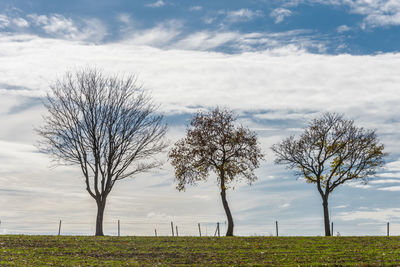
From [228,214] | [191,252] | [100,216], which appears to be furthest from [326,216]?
[191,252]

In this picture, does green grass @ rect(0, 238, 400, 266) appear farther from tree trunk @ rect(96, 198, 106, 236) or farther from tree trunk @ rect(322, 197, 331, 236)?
tree trunk @ rect(322, 197, 331, 236)

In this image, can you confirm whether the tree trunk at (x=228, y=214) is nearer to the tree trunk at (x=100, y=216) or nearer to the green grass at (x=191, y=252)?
the green grass at (x=191, y=252)

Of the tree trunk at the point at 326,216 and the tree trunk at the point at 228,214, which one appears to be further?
the tree trunk at the point at 326,216

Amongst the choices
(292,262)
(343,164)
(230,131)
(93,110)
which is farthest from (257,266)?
(343,164)

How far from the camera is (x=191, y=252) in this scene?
1113 inches

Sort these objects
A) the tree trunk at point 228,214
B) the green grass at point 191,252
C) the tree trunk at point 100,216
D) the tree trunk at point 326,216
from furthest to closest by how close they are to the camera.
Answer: the tree trunk at point 326,216
the tree trunk at point 228,214
the tree trunk at point 100,216
the green grass at point 191,252

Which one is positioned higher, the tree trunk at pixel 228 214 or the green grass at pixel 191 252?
the tree trunk at pixel 228 214

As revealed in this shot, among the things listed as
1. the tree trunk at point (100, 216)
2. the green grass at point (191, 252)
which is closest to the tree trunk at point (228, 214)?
the green grass at point (191, 252)

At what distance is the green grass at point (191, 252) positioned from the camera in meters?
24.3

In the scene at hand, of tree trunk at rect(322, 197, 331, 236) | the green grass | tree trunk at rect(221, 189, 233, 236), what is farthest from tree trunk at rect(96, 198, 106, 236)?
tree trunk at rect(322, 197, 331, 236)

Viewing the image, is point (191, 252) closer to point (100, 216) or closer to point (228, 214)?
point (228, 214)

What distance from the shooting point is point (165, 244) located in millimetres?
32781

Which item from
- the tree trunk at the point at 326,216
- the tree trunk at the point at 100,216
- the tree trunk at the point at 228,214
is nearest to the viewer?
the tree trunk at the point at 100,216

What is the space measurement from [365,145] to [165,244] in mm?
30707
